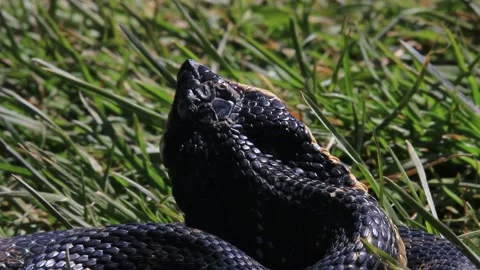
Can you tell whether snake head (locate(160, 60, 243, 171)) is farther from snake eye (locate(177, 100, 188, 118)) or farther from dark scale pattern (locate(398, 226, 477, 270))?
dark scale pattern (locate(398, 226, 477, 270))

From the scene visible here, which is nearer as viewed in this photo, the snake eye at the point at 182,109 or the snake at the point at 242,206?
the snake at the point at 242,206

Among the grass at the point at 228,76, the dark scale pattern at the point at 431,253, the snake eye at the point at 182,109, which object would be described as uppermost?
the snake eye at the point at 182,109

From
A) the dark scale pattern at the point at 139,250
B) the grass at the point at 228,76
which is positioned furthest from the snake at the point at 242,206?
the grass at the point at 228,76

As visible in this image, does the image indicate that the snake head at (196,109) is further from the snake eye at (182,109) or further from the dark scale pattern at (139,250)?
A: the dark scale pattern at (139,250)

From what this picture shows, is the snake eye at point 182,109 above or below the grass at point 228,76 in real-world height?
above

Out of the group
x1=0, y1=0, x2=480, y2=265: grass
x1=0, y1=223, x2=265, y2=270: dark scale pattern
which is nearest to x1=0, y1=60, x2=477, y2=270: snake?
x1=0, y1=223, x2=265, y2=270: dark scale pattern

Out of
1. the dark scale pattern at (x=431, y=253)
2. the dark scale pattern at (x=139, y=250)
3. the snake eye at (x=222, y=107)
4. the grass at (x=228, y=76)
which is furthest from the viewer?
the grass at (x=228, y=76)
